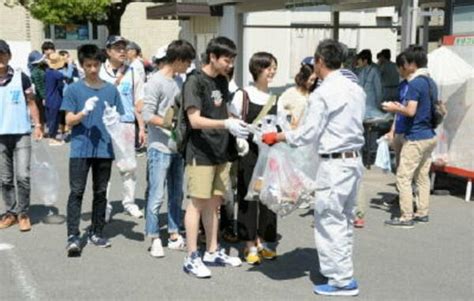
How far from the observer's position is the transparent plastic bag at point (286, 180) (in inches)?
179

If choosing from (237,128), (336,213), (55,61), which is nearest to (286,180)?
(336,213)

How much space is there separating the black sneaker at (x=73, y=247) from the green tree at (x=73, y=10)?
41.7 feet

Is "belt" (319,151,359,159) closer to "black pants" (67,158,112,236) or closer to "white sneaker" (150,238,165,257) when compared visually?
"white sneaker" (150,238,165,257)

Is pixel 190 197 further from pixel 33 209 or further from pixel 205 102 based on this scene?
pixel 33 209

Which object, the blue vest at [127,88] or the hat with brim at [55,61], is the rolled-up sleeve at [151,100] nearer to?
the blue vest at [127,88]

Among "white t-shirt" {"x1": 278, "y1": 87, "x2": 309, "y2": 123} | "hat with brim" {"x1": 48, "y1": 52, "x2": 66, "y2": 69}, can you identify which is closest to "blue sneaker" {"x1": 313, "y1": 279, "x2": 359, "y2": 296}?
"white t-shirt" {"x1": 278, "y1": 87, "x2": 309, "y2": 123}

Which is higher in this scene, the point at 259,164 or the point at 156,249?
the point at 259,164

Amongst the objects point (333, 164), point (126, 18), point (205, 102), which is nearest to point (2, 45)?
point (205, 102)

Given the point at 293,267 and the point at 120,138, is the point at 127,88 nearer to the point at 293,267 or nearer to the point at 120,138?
the point at 120,138

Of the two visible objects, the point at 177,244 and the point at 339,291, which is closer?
the point at 339,291

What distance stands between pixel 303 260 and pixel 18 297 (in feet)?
7.64

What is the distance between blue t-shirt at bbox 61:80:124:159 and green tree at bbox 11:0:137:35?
486 inches

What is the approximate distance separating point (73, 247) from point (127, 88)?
207 cm

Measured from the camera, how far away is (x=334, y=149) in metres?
4.28
